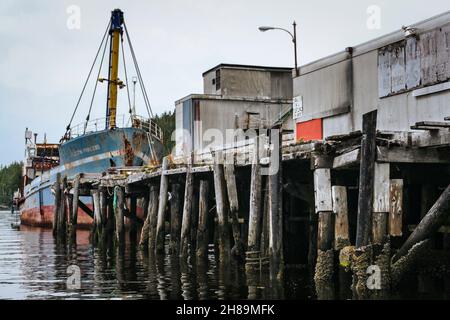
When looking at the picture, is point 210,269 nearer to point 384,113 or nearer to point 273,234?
point 273,234

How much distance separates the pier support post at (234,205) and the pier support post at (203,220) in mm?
2615

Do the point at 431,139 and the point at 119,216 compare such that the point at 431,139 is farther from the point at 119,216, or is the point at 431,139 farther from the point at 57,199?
the point at 57,199

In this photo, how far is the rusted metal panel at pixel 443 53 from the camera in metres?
18.4

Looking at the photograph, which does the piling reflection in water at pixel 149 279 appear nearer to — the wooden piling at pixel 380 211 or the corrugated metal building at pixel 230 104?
the wooden piling at pixel 380 211

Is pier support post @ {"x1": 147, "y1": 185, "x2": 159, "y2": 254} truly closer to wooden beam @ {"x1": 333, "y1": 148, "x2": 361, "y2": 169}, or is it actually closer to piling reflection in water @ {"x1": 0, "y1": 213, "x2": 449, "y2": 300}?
piling reflection in water @ {"x1": 0, "y1": 213, "x2": 449, "y2": 300}

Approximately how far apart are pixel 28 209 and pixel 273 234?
49502 mm

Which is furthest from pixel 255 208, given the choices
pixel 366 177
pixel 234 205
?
pixel 366 177

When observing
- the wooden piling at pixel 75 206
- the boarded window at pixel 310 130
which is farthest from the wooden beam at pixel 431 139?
the wooden piling at pixel 75 206

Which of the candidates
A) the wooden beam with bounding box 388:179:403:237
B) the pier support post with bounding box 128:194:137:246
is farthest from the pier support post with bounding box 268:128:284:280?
the pier support post with bounding box 128:194:137:246

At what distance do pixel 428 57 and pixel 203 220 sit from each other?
9129 millimetres

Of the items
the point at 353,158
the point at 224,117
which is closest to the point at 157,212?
the point at 224,117

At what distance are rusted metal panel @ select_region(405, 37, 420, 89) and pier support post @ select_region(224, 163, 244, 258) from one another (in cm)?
569

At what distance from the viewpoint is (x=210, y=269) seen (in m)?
21.6

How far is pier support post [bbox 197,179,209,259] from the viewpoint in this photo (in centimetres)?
2372
